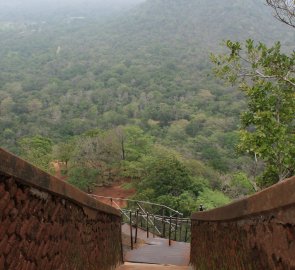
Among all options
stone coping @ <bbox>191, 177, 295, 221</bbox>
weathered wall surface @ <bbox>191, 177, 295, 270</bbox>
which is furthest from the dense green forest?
stone coping @ <bbox>191, 177, 295, 221</bbox>

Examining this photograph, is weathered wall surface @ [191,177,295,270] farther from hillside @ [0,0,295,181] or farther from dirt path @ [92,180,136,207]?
hillside @ [0,0,295,181]

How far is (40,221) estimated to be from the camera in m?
2.83

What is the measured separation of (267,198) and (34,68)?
11560 centimetres

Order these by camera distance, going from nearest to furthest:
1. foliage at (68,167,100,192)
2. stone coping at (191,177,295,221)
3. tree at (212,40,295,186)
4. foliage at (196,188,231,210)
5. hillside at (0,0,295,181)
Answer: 1. stone coping at (191,177,295,221)
2. tree at (212,40,295,186)
3. foliage at (196,188,231,210)
4. foliage at (68,167,100,192)
5. hillside at (0,0,295,181)

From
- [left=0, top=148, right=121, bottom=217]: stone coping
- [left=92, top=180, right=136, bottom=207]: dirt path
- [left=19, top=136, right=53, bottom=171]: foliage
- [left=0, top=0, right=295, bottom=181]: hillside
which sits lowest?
[left=0, top=148, right=121, bottom=217]: stone coping

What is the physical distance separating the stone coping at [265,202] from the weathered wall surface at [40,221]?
127 centimetres

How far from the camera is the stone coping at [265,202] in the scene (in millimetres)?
1996

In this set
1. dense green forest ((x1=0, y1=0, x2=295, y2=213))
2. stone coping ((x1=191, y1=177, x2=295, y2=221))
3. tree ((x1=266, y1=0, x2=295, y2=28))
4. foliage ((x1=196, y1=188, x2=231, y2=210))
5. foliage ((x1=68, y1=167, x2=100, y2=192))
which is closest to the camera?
stone coping ((x1=191, y1=177, x2=295, y2=221))

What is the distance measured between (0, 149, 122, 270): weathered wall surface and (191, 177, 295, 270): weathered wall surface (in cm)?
128

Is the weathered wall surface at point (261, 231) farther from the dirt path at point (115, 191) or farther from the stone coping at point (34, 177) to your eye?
the dirt path at point (115, 191)

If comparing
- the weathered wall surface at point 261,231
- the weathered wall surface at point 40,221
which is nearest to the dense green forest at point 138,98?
the weathered wall surface at point 261,231

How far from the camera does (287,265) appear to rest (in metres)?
2.13

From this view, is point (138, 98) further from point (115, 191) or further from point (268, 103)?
point (268, 103)

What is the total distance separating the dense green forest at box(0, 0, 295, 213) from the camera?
38406 millimetres
